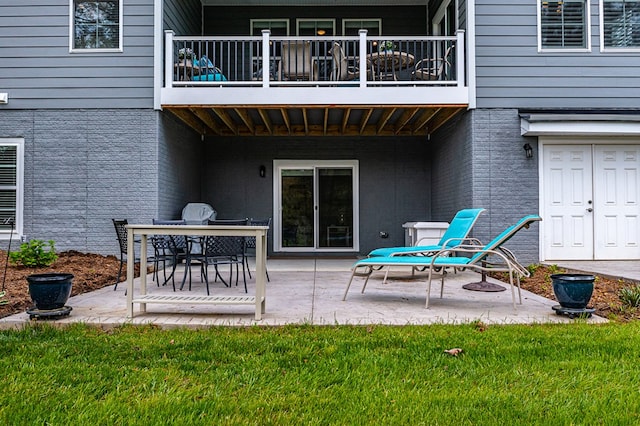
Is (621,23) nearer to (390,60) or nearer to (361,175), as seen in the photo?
(390,60)

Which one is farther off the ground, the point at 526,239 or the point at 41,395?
the point at 526,239

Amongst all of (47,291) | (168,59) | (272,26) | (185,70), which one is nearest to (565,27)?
(272,26)

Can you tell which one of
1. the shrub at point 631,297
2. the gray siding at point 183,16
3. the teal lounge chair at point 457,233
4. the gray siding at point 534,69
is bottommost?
the shrub at point 631,297

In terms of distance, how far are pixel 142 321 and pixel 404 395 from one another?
2357 millimetres

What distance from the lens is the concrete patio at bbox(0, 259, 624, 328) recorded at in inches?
151

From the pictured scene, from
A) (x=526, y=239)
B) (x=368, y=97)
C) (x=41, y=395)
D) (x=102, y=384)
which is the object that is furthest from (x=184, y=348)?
(x=526, y=239)

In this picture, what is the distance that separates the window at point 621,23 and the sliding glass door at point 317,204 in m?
5.13

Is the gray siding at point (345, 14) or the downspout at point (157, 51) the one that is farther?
the gray siding at point (345, 14)

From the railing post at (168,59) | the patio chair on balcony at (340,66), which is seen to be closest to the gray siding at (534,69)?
the patio chair on balcony at (340,66)

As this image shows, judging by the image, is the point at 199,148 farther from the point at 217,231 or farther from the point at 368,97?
the point at 217,231

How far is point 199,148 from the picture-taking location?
10.1 metres

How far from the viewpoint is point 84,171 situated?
25.9 ft

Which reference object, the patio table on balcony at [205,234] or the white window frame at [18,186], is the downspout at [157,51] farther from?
the patio table on balcony at [205,234]

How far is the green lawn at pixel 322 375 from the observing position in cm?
214
